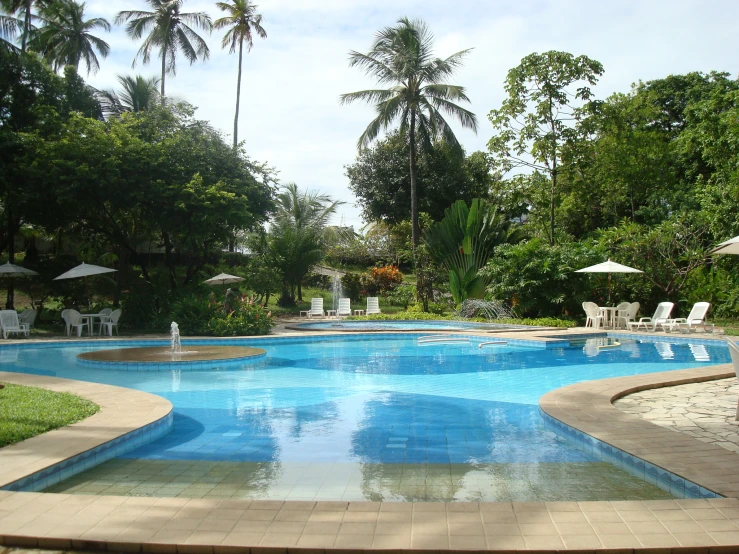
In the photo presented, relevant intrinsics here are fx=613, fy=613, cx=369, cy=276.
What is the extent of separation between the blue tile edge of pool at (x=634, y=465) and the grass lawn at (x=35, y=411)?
4507mm

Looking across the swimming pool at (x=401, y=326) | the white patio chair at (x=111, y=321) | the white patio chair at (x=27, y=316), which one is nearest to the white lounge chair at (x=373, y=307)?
the swimming pool at (x=401, y=326)

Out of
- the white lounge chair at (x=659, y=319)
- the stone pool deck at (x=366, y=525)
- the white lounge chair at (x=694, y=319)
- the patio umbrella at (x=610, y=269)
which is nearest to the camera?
the stone pool deck at (x=366, y=525)

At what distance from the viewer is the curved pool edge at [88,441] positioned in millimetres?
4129

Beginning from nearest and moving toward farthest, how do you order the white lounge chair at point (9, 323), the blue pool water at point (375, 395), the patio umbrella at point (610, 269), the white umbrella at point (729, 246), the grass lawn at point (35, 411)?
the grass lawn at point (35, 411) → the blue pool water at point (375, 395) → the white umbrella at point (729, 246) → the white lounge chair at point (9, 323) → the patio umbrella at point (610, 269)

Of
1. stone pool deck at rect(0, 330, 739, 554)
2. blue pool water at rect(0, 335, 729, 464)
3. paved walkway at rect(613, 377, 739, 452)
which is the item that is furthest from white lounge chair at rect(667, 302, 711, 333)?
stone pool deck at rect(0, 330, 739, 554)

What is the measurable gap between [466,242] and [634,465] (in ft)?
57.3

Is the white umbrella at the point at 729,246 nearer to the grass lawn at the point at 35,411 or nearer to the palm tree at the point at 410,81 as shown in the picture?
the grass lawn at the point at 35,411

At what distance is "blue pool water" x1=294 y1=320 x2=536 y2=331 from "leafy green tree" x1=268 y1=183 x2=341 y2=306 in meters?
5.51

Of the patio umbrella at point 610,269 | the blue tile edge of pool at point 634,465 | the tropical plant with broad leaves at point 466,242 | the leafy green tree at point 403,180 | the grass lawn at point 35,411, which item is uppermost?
the leafy green tree at point 403,180

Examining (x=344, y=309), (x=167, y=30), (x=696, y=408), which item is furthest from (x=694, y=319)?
(x=167, y=30)

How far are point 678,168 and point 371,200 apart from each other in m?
14.6

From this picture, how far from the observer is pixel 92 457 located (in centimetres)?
471

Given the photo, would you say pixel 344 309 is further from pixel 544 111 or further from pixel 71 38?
pixel 71 38

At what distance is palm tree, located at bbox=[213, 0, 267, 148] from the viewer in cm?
2770
